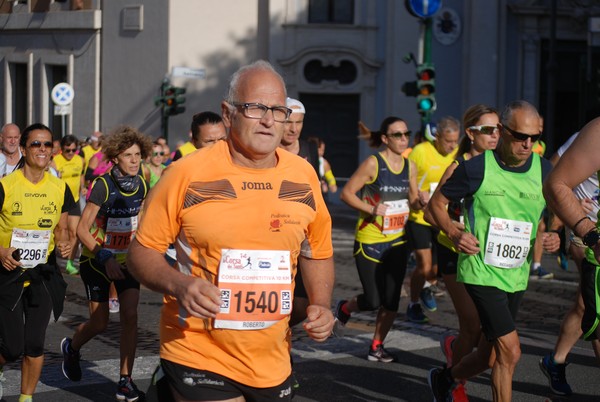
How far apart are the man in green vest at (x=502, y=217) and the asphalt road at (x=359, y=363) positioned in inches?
53.4

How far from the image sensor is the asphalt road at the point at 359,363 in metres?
7.66

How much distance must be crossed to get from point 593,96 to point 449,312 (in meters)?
9.34

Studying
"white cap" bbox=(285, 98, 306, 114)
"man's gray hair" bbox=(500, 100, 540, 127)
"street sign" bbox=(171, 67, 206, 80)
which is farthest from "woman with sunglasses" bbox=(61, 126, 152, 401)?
"street sign" bbox=(171, 67, 206, 80)

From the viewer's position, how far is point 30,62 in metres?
35.9

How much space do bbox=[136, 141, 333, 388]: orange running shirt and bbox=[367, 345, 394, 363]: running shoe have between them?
4339mm

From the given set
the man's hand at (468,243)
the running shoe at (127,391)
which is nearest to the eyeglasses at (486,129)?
the man's hand at (468,243)

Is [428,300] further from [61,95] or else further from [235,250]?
[61,95]

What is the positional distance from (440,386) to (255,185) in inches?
126

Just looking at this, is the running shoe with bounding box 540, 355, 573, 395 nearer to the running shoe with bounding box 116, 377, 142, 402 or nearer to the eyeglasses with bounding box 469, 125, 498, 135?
the eyeglasses with bounding box 469, 125, 498, 135

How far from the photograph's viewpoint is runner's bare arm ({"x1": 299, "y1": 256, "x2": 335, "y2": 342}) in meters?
4.32

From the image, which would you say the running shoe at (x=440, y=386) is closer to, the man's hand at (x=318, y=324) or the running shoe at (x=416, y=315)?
the man's hand at (x=318, y=324)

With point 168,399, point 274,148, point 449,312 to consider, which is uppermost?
point 274,148

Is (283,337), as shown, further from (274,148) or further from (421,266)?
(421,266)

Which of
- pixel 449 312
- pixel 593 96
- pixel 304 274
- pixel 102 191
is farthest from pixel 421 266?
pixel 593 96
